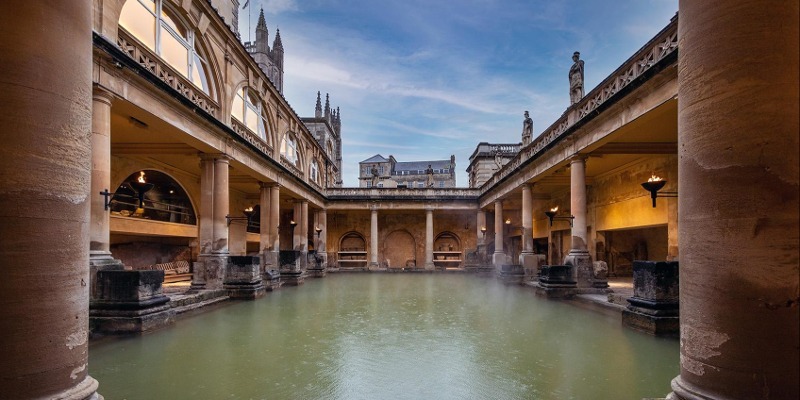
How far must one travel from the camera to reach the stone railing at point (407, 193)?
1142 inches

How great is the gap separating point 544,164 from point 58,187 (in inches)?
609

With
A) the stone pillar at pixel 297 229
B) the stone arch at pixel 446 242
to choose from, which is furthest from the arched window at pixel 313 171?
the stone arch at pixel 446 242

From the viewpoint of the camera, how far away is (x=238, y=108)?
1558 centimetres

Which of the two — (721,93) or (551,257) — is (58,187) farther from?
(551,257)

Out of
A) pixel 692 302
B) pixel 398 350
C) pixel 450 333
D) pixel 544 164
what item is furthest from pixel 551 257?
pixel 692 302

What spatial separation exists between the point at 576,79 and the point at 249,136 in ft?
40.2

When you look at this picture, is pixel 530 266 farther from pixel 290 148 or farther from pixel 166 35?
pixel 166 35

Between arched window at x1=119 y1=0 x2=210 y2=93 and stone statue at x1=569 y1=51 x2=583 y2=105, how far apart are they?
12336 millimetres

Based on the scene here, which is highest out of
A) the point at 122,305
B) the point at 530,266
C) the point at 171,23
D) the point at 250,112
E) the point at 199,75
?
the point at 171,23

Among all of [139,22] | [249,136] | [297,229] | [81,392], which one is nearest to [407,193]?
[297,229]

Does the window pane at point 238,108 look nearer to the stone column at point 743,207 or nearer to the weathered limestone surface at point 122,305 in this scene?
the weathered limestone surface at point 122,305

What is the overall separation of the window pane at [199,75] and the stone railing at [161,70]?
467 millimetres

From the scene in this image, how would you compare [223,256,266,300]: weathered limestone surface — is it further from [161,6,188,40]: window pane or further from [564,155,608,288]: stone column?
[564,155,608,288]: stone column

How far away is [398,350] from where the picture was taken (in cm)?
625
